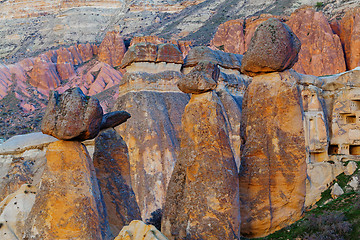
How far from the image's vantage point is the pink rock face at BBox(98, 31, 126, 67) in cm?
5850

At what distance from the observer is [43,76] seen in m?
53.9

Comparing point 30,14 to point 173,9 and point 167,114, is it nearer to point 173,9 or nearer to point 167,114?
point 173,9

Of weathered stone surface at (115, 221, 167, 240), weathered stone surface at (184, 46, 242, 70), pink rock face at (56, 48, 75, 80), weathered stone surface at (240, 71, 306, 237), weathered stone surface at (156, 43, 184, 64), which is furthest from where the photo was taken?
pink rock face at (56, 48, 75, 80)

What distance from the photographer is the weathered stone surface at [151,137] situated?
15.6 metres

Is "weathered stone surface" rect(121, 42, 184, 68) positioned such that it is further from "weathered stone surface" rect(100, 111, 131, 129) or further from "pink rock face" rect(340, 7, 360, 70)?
"pink rock face" rect(340, 7, 360, 70)

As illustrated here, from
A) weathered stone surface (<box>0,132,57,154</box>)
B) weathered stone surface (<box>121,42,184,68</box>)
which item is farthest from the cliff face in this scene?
weathered stone surface (<box>0,132,57,154</box>)

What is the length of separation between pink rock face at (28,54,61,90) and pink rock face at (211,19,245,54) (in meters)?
20.7

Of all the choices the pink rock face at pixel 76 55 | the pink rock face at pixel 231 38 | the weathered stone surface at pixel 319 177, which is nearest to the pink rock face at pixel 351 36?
the pink rock face at pixel 231 38

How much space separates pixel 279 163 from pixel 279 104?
41.7 inches

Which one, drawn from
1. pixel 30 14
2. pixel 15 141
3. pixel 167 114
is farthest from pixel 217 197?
pixel 30 14

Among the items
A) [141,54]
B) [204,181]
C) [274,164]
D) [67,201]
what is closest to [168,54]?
[141,54]

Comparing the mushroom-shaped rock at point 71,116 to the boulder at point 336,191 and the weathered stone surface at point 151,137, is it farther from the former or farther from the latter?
the weathered stone surface at point 151,137

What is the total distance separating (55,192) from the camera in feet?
18.9

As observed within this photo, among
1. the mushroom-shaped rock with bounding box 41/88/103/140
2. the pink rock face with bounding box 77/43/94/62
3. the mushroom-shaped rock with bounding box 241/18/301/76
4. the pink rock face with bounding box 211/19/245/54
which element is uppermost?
the mushroom-shaped rock with bounding box 41/88/103/140
